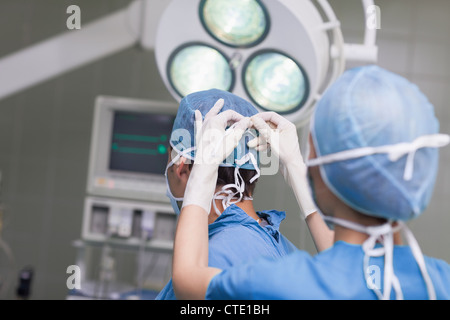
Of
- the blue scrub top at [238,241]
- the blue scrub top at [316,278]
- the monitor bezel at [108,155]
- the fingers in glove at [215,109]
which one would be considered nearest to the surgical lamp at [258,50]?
the fingers in glove at [215,109]

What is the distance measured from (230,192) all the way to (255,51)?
0.43 m

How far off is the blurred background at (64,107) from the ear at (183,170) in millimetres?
2199

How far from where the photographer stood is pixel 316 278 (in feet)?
2.83

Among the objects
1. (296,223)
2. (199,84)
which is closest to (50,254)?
(296,223)

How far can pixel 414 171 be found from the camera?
0.84 metres

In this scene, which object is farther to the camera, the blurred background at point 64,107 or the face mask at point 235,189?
the blurred background at point 64,107

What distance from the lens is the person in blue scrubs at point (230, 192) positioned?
1152 mm

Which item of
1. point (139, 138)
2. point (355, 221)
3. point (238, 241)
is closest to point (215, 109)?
point (238, 241)

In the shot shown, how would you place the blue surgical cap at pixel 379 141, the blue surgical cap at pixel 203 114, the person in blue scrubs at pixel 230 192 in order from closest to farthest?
1. the blue surgical cap at pixel 379 141
2. the person in blue scrubs at pixel 230 192
3. the blue surgical cap at pixel 203 114

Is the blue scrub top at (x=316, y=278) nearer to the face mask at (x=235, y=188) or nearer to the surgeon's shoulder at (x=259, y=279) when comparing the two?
the surgeon's shoulder at (x=259, y=279)

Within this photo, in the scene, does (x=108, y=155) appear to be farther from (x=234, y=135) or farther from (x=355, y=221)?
(x=355, y=221)

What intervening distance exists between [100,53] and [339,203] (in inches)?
45.9

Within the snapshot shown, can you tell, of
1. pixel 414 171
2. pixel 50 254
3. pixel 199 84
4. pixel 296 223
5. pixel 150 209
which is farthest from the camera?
pixel 50 254

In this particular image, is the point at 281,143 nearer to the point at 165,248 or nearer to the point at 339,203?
the point at 339,203
